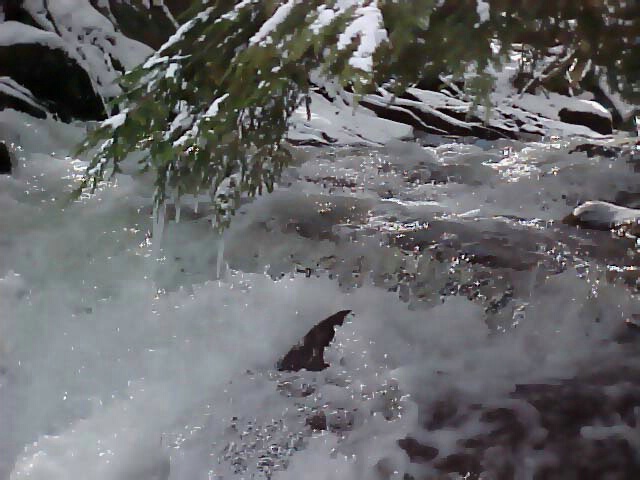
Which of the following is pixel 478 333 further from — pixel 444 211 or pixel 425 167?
pixel 425 167

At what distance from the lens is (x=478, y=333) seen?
3578 millimetres

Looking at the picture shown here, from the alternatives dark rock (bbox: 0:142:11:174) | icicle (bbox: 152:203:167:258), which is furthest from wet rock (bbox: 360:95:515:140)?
icicle (bbox: 152:203:167:258)

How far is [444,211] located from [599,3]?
110 inches

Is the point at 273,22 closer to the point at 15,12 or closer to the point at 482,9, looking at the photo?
the point at 482,9

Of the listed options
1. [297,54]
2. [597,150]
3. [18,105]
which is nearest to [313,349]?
[297,54]

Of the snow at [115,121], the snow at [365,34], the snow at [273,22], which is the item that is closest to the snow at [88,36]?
the snow at [115,121]

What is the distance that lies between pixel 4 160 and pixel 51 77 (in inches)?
77.3

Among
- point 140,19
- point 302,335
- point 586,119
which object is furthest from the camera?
point 586,119

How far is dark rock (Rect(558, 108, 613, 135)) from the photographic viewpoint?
41.7 ft

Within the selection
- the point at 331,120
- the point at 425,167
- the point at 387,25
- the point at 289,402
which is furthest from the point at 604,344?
the point at 331,120

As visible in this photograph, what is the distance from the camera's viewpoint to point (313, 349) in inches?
137

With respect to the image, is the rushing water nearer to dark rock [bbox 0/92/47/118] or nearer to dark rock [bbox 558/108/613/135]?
dark rock [bbox 0/92/47/118]

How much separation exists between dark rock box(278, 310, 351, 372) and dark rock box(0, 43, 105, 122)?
531 cm

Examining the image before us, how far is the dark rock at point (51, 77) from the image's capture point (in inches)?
277
